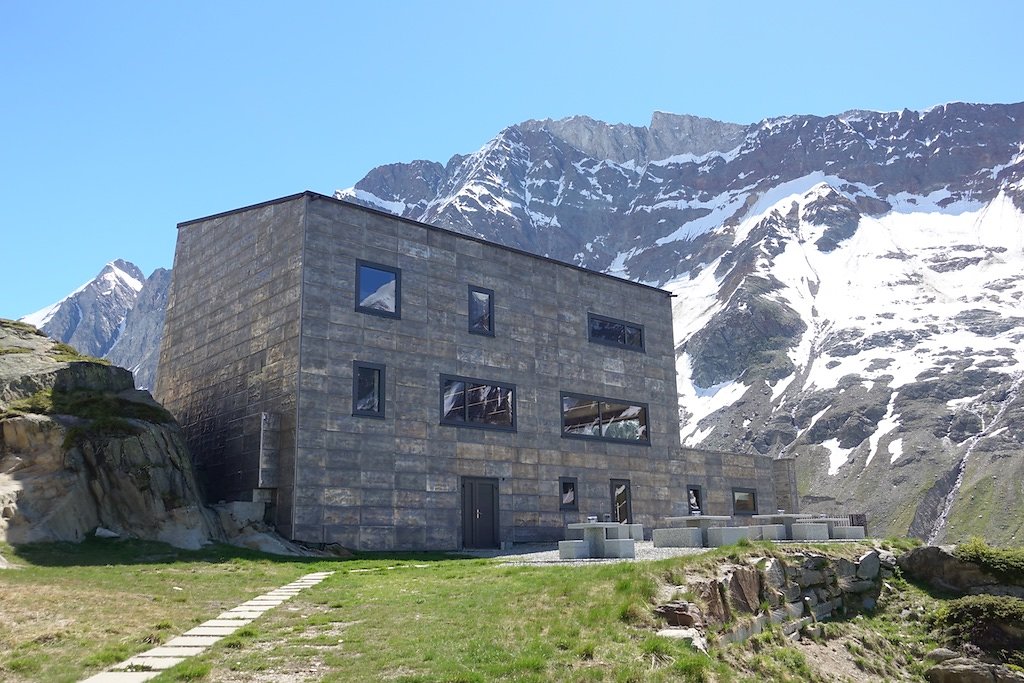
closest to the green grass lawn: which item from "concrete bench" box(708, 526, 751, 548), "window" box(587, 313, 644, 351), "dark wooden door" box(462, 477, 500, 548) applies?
"concrete bench" box(708, 526, 751, 548)

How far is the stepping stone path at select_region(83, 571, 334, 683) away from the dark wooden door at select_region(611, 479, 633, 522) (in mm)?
20884

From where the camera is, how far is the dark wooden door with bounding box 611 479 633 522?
119 ft

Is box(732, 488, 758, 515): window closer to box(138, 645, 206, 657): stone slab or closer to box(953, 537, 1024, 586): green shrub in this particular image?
box(953, 537, 1024, 586): green shrub

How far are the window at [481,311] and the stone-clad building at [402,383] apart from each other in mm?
65

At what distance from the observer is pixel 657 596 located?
14.5 meters

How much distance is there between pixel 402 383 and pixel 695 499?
699 inches

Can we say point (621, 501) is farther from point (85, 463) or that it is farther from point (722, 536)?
point (85, 463)

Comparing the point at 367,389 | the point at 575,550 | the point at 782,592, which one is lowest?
the point at 782,592

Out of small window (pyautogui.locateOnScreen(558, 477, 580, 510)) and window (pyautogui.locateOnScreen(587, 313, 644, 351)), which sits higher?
window (pyautogui.locateOnScreen(587, 313, 644, 351))

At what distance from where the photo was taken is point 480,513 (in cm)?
3184

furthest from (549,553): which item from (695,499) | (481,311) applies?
(695,499)

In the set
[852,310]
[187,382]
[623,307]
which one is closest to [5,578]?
[187,382]

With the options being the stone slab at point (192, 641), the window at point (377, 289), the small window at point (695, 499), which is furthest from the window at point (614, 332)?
the stone slab at point (192, 641)

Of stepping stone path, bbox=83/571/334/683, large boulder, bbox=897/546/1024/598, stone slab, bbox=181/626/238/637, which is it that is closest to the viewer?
stepping stone path, bbox=83/571/334/683
